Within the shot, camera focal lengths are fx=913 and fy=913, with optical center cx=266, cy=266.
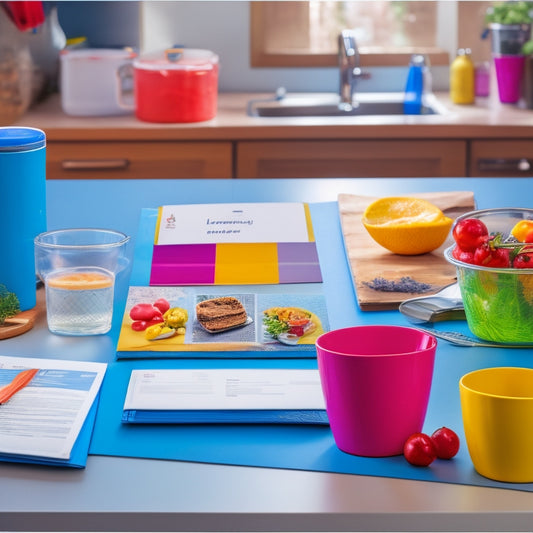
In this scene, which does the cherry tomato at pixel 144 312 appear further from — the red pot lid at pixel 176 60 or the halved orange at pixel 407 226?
the red pot lid at pixel 176 60

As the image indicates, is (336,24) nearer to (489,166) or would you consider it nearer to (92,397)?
(489,166)

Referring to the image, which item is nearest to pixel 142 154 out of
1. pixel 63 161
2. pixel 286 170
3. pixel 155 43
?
pixel 63 161

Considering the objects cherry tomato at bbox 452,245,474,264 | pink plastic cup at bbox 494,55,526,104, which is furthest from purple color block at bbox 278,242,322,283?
pink plastic cup at bbox 494,55,526,104

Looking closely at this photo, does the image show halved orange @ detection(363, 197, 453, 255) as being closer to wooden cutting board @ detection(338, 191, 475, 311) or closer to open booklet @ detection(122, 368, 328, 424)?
wooden cutting board @ detection(338, 191, 475, 311)

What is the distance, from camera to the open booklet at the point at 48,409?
766 mm

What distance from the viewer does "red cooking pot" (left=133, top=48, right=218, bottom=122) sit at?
8.79ft

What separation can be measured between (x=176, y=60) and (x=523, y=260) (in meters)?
1.89

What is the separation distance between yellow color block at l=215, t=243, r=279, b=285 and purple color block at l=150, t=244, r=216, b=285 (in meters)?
0.01

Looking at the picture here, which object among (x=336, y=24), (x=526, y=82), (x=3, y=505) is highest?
(x=336, y=24)

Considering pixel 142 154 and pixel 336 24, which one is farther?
pixel 336 24

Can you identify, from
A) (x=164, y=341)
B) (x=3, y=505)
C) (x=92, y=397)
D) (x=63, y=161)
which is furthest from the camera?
(x=63, y=161)

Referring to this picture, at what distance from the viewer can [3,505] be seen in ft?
2.28

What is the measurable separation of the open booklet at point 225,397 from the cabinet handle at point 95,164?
1781mm

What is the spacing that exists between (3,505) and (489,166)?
7.23ft
